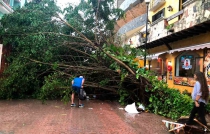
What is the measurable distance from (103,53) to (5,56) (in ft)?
18.4

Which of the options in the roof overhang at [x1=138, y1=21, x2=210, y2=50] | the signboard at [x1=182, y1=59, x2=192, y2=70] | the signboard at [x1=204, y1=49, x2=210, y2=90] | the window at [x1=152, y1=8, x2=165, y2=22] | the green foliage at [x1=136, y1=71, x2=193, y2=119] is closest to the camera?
the green foliage at [x1=136, y1=71, x2=193, y2=119]

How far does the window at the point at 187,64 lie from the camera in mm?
11358

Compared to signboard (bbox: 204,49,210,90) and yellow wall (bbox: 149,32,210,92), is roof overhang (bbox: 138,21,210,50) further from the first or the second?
signboard (bbox: 204,49,210,90)

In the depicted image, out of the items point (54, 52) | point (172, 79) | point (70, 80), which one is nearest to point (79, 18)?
point (54, 52)

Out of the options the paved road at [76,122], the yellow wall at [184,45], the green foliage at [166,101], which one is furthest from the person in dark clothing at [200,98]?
the yellow wall at [184,45]

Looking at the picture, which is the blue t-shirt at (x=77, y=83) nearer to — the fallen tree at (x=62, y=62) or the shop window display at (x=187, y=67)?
the fallen tree at (x=62, y=62)

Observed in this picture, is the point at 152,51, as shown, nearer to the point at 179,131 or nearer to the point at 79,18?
the point at 79,18

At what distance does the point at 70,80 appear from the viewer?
9.70 m

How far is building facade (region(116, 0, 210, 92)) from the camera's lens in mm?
9898

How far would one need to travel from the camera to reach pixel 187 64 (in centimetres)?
1238

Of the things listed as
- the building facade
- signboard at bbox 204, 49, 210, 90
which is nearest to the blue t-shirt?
the building facade

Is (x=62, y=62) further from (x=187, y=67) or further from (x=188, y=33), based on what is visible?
(x=187, y=67)

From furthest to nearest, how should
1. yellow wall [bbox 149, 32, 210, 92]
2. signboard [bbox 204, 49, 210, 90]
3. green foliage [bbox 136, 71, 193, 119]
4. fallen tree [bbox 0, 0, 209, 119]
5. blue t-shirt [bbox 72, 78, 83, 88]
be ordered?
yellow wall [bbox 149, 32, 210, 92] → signboard [bbox 204, 49, 210, 90] → blue t-shirt [bbox 72, 78, 83, 88] → fallen tree [bbox 0, 0, 209, 119] → green foliage [bbox 136, 71, 193, 119]

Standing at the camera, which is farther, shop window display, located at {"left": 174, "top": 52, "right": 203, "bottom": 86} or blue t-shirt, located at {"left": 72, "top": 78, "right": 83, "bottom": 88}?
shop window display, located at {"left": 174, "top": 52, "right": 203, "bottom": 86}
